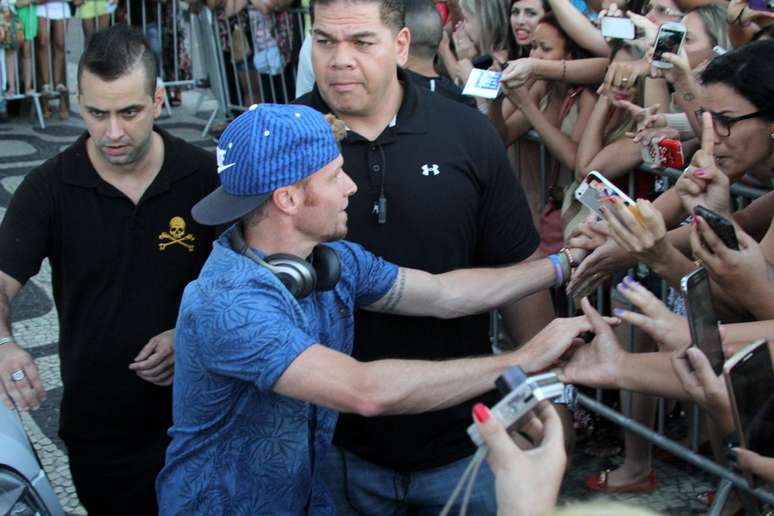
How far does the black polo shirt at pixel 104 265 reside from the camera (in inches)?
146

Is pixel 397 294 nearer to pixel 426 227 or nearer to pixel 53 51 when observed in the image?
pixel 426 227

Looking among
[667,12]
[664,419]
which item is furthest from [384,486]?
[667,12]

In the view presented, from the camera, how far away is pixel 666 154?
13.9 ft

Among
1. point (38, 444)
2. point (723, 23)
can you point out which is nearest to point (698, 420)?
point (723, 23)

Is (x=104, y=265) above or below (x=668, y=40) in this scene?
below

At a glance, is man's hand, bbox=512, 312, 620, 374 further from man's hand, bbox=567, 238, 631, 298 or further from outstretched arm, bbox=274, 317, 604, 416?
man's hand, bbox=567, 238, 631, 298

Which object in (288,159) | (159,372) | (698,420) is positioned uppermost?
(288,159)

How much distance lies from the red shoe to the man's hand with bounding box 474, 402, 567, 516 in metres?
2.73

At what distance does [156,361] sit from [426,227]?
1085mm

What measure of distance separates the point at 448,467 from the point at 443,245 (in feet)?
2.42

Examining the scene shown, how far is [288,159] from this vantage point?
2.73m

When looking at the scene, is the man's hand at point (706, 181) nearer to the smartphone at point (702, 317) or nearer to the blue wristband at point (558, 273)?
the blue wristband at point (558, 273)

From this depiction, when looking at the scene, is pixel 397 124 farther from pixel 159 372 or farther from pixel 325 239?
pixel 159 372

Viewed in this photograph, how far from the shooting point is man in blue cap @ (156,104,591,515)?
2.57 metres
